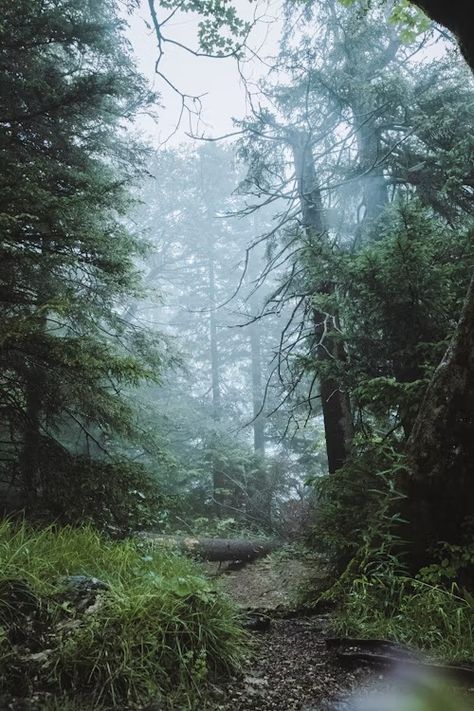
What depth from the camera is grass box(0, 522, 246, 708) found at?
7.80 feet

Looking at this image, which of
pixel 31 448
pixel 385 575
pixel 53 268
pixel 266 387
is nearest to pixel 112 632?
pixel 385 575

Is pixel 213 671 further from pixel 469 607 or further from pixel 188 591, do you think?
pixel 469 607

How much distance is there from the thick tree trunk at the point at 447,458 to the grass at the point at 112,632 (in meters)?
1.86

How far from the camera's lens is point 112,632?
8.52ft

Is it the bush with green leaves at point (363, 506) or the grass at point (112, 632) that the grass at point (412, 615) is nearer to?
the bush with green leaves at point (363, 506)

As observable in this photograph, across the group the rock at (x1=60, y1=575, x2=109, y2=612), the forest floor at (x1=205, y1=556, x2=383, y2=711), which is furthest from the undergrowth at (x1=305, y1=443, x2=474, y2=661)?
the rock at (x1=60, y1=575, x2=109, y2=612)

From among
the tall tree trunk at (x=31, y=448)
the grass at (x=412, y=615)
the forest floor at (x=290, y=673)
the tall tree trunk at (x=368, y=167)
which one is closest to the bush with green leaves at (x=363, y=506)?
the grass at (x=412, y=615)

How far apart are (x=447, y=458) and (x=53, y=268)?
5.62 metres

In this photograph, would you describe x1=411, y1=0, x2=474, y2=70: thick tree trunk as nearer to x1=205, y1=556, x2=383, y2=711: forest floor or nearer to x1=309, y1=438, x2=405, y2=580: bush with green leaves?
x1=309, y1=438, x2=405, y2=580: bush with green leaves

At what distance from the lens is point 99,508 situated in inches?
196

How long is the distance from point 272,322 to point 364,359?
674 inches

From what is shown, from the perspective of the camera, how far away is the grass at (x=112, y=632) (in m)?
2.38

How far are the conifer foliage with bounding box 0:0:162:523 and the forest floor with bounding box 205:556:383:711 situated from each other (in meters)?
2.13

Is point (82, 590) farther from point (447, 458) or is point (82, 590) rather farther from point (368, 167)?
point (368, 167)
